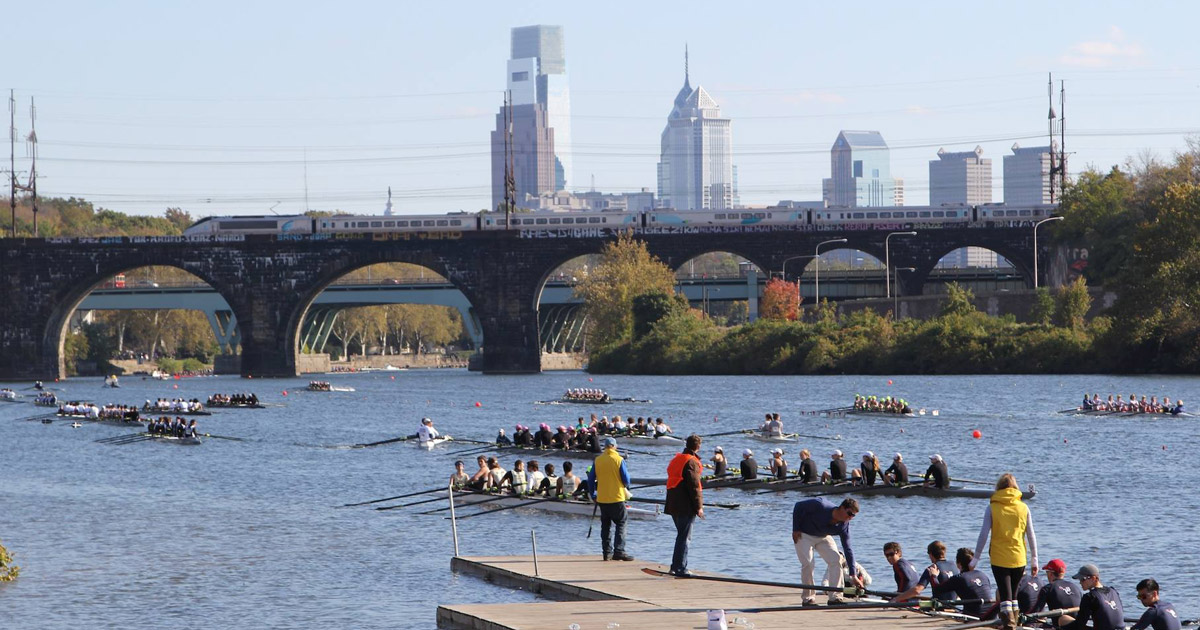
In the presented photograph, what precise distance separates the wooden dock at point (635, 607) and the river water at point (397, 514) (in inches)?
61.8

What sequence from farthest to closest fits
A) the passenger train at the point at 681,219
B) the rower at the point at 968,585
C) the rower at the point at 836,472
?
1. the passenger train at the point at 681,219
2. the rower at the point at 836,472
3. the rower at the point at 968,585

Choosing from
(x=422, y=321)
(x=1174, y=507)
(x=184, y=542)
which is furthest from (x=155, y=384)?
(x=1174, y=507)

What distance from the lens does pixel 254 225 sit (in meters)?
124

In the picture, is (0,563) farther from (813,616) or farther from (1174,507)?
(1174,507)

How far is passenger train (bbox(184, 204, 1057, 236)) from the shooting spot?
115812 millimetres

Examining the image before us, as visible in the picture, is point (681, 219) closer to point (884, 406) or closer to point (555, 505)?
point (884, 406)

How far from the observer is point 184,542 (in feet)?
110

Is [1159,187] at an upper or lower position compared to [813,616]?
upper

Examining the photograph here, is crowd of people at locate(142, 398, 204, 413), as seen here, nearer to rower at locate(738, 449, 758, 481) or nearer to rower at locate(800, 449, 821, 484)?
rower at locate(738, 449, 758, 481)

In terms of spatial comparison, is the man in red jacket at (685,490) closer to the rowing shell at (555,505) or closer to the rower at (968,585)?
the rower at (968,585)

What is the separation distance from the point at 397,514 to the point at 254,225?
90757mm

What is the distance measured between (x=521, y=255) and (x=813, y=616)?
95.4 meters

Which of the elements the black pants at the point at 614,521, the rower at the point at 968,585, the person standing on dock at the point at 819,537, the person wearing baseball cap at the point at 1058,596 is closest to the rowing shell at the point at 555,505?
the black pants at the point at 614,521

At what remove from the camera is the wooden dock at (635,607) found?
18.8 m
